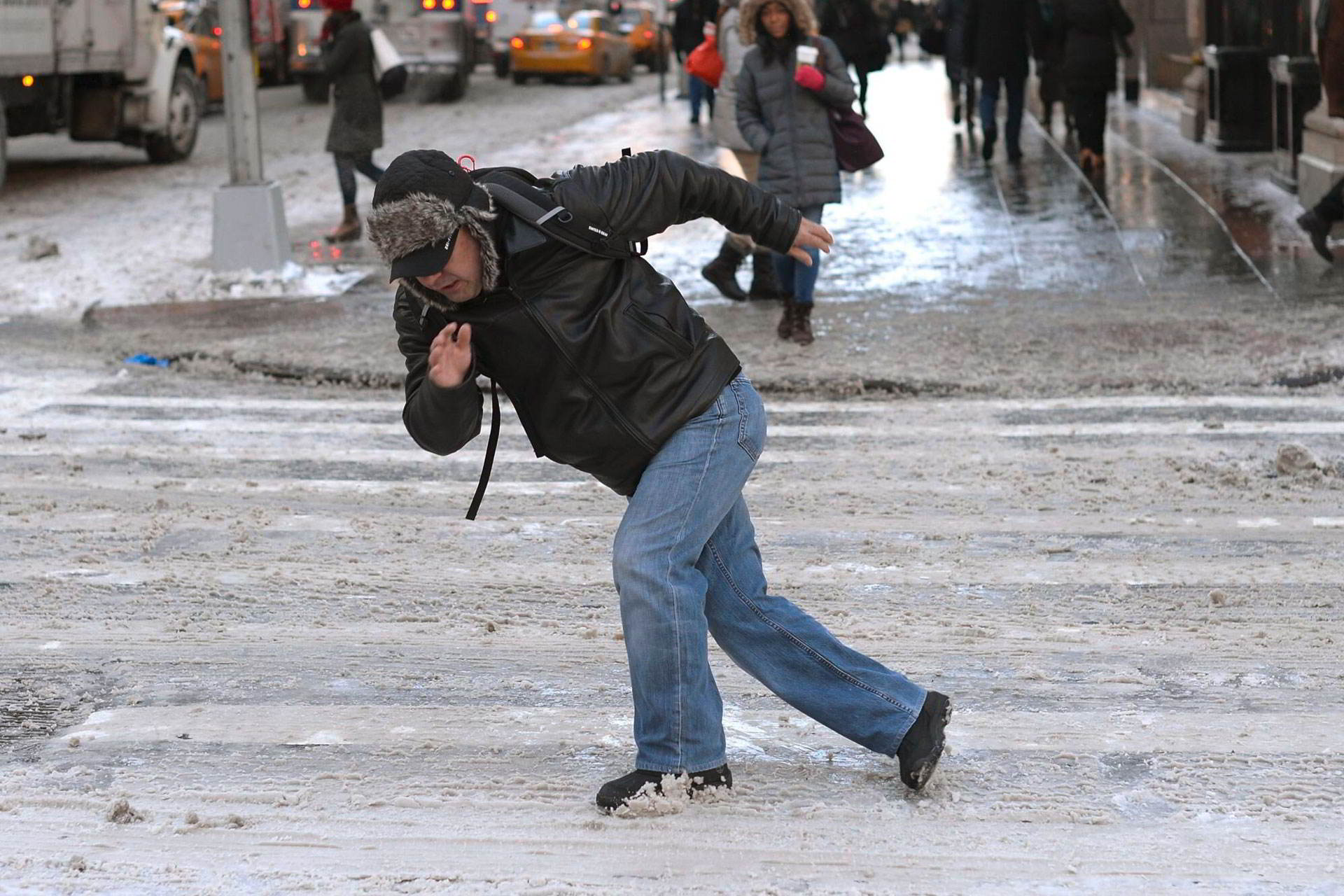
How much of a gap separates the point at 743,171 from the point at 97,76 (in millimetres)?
10775

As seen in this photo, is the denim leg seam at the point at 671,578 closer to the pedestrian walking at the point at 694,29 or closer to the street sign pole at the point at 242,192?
the street sign pole at the point at 242,192

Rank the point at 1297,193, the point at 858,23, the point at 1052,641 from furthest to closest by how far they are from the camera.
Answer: the point at 858,23
the point at 1297,193
the point at 1052,641

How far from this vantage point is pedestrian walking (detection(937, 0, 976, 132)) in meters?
19.4

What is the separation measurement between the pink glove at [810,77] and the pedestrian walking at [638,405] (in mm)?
5347

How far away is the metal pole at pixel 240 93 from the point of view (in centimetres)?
1182

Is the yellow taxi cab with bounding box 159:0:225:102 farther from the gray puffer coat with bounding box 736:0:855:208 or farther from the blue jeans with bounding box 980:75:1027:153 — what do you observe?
the gray puffer coat with bounding box 736:0:855:208

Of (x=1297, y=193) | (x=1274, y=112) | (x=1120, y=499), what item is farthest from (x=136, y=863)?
(x=1274, y=112)

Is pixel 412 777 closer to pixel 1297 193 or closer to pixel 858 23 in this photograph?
pixel 1297 193

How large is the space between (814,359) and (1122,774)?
5.14 metres

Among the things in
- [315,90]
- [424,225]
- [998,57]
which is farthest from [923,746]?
[315,90]

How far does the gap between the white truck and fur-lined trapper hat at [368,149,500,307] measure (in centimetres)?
1373

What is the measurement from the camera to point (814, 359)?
9.02m

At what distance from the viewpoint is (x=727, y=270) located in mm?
10547

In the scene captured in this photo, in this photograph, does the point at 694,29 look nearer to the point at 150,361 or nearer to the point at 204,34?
the point at 204,34
